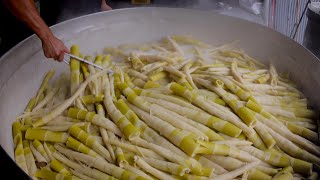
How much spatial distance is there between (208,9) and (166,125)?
8.24 feet

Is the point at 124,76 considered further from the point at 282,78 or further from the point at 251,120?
the point at 282,78

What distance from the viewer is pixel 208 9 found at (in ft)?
12.9

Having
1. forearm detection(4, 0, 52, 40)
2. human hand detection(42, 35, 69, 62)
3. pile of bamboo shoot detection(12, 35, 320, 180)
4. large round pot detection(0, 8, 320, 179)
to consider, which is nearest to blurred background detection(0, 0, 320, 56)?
large round pot detection(0, 8, 320, 179)

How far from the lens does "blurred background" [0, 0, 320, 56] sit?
3.39m

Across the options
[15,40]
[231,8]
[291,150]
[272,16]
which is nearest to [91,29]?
[15,40]

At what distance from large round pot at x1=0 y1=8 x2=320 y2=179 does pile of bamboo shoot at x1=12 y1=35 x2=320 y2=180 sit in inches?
3.6

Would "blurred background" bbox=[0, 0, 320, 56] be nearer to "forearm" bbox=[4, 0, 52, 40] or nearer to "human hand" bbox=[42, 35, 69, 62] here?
"forearm" bbox=[4, 0, 52, 40]

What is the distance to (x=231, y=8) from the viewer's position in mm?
4219

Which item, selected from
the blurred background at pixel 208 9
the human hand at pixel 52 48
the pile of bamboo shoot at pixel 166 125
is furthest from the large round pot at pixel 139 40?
the blurred background at pixel 208 9

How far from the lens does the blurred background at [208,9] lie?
3393 millimetres

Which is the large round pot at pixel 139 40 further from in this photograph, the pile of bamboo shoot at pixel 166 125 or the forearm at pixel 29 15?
the forearm at pixel 29 15

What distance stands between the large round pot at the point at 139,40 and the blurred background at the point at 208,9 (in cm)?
65

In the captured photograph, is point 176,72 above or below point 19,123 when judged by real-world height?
above

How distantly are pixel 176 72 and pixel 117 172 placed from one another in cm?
92
